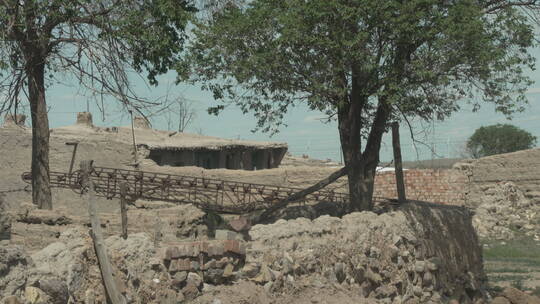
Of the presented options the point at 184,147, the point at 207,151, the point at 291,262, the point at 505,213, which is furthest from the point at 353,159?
the point at 207,151

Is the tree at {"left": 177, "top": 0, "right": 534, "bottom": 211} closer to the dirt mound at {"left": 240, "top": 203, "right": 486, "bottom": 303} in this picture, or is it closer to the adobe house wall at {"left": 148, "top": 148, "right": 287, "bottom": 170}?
the dirt mound at {"left": 240, "top": 203, "right": 486, "bottom": 303}

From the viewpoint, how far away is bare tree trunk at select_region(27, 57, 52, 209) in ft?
47.0

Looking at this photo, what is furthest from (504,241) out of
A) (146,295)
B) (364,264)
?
(146,295)

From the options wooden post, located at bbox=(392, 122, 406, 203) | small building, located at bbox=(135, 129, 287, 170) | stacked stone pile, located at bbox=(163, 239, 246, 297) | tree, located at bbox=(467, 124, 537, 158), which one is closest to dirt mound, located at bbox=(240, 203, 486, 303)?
stacked stone pile, located at bbox=(163, 239, 246, 297)

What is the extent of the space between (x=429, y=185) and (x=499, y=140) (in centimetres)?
3315

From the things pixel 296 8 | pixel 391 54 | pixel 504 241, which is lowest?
pixel 504 241

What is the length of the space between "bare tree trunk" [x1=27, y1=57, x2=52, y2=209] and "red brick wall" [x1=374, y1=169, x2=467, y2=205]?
1413 cm

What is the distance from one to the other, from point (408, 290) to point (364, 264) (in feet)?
5.17

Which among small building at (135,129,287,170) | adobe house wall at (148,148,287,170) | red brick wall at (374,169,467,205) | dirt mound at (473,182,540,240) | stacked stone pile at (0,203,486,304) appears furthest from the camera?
adobe house wall at (148,148,287,170)

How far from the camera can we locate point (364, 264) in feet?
37.1

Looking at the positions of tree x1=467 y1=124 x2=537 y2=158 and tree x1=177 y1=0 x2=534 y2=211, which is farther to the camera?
tree x1=467 y1=124 x2=537 y2=158

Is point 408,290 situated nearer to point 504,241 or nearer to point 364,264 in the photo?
point 364,264

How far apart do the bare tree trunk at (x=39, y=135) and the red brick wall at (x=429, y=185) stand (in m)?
14.1

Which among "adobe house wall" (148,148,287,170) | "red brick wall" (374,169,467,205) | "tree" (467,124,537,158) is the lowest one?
"red brick wall" (374,169,467,205)
